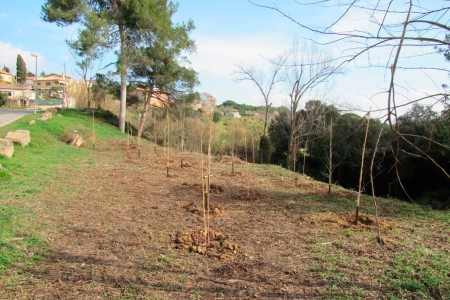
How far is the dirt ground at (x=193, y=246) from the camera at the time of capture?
Result: 2486 millimetres

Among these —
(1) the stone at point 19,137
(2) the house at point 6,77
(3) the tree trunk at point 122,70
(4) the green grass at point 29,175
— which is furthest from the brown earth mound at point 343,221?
(2) the house at point 6,77

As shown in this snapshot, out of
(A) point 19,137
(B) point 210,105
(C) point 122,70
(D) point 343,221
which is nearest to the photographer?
(D) point 343,221

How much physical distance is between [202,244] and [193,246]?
0.11 m

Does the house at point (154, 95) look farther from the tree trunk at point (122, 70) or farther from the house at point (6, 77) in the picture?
the house at point (6, 77)

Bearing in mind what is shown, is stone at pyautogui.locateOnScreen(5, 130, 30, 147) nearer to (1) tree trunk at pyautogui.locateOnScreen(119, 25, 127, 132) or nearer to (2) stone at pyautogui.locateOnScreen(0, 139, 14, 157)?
(2) stone at pyautogui.locateOnScreen(0, 139, 14, 157)

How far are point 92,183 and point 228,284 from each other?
451 cm

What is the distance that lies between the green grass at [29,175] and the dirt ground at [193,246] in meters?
0.17

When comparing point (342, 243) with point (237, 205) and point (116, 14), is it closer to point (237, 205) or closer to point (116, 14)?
point (237, 205)

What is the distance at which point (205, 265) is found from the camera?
9.54 ft

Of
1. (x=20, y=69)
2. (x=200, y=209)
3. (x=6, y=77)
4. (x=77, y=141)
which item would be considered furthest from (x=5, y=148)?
(x=6, y=77)

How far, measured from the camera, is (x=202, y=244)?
331 centimetres

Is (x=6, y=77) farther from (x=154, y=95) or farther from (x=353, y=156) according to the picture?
(x=353, y=156)

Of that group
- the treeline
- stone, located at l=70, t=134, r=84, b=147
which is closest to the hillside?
stone, located at l=70, t=134, r=84, b=147

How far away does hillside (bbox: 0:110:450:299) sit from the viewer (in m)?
2.51
